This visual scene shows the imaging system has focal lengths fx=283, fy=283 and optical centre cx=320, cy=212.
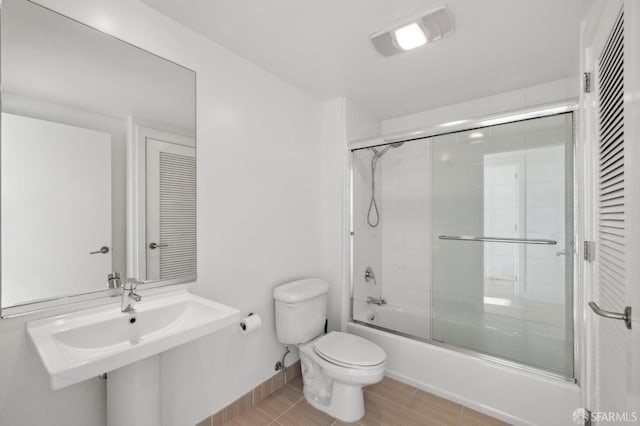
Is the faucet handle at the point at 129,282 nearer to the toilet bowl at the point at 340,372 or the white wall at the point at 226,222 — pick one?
the white wall at the point at 226,222

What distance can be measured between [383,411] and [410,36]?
7.53 feet

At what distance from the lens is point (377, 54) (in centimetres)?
185

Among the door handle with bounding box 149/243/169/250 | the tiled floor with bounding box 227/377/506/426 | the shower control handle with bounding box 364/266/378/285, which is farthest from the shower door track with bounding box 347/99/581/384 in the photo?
the door handle with bounding box 149/243/169/250

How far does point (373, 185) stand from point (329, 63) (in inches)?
47.8

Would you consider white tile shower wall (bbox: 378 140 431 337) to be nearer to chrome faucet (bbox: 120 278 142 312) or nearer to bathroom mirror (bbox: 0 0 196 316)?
bathroom mirror (bbox: 0 0 196 316)

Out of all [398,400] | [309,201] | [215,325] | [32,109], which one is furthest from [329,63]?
[398,400]

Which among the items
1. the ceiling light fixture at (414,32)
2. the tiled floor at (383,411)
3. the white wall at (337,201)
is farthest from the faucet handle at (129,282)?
the ceiling light fixture at (414,32)

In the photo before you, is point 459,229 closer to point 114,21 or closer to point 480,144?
point 480,144

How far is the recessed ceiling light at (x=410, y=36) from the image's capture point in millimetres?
1545

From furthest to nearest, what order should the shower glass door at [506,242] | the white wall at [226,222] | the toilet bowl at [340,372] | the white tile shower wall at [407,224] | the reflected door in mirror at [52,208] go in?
the white tile shower wall at [407,224] < the shower glass door at [506,242] < the toilet bowl at [340,372] < the white wall at [226,222] < the reflected door in mirror at [52,208]

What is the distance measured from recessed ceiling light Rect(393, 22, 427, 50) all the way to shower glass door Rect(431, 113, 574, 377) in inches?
34.6

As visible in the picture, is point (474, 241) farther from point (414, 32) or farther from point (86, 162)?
point (86, 162)

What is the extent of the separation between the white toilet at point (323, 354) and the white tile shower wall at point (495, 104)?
151 centimetres

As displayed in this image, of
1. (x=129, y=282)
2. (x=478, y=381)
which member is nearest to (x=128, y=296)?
(x=129, y=282)
